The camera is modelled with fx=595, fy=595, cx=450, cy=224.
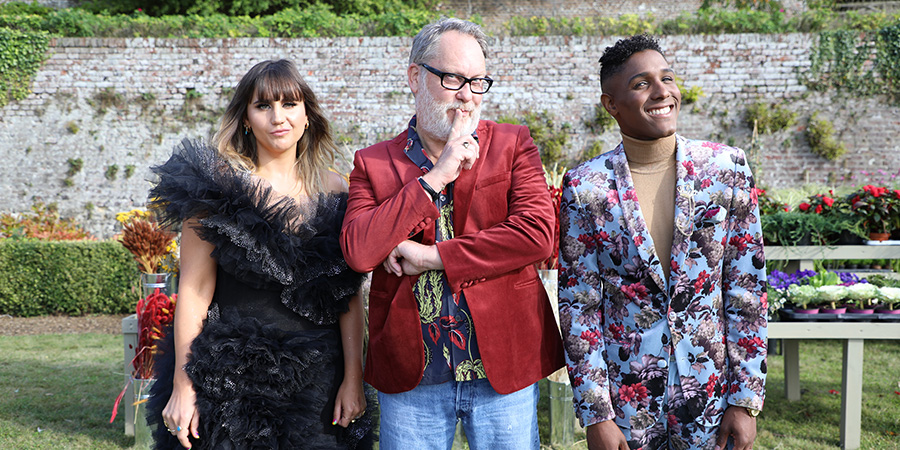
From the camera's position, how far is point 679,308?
1711mm

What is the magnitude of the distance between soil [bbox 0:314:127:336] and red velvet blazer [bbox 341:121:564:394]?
23.6 feet

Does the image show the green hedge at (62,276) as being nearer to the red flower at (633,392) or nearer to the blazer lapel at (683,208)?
the red flower at (633,392)

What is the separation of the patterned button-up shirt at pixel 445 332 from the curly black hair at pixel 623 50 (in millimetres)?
679

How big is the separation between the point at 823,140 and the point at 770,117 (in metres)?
0.98

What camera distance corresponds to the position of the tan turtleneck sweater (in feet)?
5.86

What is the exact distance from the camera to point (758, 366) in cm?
169

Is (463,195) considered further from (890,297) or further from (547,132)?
(547,132)

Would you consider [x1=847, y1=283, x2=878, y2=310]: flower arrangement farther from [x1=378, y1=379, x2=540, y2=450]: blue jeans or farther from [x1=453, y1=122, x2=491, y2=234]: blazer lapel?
[x1=453, y1=122, x2=491, y2=234]: blazer lapel

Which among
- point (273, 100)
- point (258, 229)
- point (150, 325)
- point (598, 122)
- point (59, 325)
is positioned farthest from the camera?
point (598, 122)

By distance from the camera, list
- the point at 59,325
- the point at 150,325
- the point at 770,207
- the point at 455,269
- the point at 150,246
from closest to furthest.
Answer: the point at 455,269 → the point at 150,325 → the point at 150,246 → the point at 770,207 → the point at 59,325

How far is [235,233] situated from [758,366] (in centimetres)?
162

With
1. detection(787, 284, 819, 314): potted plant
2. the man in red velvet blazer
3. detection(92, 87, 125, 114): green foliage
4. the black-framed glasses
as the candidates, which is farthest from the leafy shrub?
detection(787, 284, 819, 314): potted plant

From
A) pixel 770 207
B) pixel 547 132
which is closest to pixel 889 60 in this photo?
pixel 547 132

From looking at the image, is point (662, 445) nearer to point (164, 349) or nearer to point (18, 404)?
point (164, 349)
